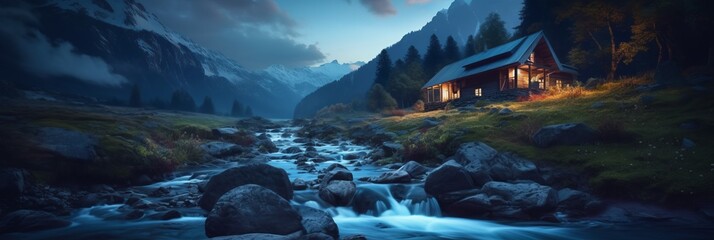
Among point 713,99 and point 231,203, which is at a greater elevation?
point 713,99

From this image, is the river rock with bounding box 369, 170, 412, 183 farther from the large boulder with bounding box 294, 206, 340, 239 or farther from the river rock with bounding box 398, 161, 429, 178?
the large boulder with bounding box 294, 206, 340, 239

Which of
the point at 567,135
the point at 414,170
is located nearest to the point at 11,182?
the point at 414,170

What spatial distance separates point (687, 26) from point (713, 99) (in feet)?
61.2

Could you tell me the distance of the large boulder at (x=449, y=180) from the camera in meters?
10.7

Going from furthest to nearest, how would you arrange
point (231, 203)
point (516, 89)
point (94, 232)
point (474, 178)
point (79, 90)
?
point (79, 90) < point (516, 89) < point (474, 178) < point (94, 232) < point (231, 203)

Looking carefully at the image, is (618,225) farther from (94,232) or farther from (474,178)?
(94,232)

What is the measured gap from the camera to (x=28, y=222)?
7.90m

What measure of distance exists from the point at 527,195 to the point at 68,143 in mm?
16508

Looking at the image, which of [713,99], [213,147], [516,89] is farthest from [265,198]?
[516,89]

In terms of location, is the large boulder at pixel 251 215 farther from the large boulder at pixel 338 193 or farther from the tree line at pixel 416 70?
the tree line at pixel 416 70

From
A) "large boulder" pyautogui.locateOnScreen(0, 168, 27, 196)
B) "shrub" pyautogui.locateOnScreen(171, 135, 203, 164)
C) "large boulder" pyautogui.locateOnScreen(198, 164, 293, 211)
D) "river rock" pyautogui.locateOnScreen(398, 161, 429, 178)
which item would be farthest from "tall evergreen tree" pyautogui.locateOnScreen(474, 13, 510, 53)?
"large boulder" pyautogui.locateOnScreen(0, 168, 27, 196)

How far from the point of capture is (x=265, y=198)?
7594 mm

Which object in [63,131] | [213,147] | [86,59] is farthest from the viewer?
[86,59]

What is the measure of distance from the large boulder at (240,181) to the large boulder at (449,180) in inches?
188
